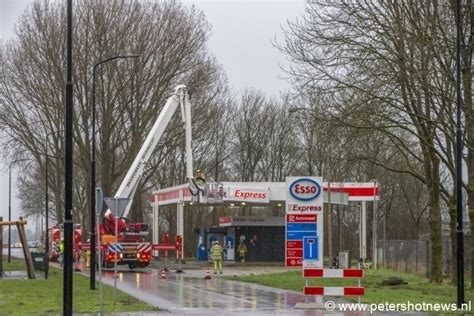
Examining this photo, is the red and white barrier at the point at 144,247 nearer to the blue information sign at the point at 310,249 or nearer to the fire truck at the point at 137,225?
the fire truck at the point at 137,225

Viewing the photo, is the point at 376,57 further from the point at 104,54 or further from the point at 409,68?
the point at 104,54

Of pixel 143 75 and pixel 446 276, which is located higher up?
pixel 143 75

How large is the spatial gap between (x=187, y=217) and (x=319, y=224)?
51.1 meters

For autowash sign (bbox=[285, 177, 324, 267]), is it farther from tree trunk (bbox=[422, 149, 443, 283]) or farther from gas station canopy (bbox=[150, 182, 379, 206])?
gas station canopy (bbox=[150, 182, 379, 206])

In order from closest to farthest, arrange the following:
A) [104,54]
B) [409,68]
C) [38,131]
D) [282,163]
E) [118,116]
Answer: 1. [409,68]
2. [104,54]
3. [118,116]
4. [38,131]
5. [282,163]

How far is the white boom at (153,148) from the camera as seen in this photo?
39500 millimetres

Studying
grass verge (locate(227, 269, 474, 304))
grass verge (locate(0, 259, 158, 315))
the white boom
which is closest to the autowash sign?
grass verge (locate(227, 269, 474, 304))

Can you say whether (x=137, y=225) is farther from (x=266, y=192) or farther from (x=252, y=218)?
(x=252, y=218)

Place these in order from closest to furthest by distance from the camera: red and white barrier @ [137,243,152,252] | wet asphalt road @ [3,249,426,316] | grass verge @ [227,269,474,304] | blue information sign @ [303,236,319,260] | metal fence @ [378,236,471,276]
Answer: wet asphalt road @ [3,249,426,316] < blue information sign @ [303,236,319,260] < grass verge @ [227,269,474,304] < metal fence @ [378,236,471,276] < red and white barrier @ [137,243,152,252]

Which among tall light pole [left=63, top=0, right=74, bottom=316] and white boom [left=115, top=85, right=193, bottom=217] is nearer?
tall light pole [left=63, top=0, right=74, bottom=316]

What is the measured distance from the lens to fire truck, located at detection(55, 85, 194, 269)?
39656 millimetres

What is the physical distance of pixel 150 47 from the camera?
4944cm

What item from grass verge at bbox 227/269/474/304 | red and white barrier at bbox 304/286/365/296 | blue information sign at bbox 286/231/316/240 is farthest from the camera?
blue information sign at bbox 286/231/316/240

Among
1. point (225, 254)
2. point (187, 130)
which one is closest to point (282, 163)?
point (225, 254)
